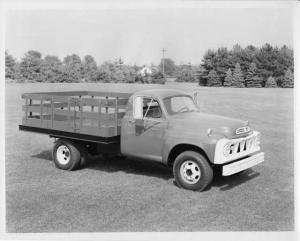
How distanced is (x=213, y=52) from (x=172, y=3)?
8.57ft

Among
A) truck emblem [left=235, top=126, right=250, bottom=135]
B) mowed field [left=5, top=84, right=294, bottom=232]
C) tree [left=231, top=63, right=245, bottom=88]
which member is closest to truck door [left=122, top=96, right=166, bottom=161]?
mowed field [left=5, top=84, right=294, bottom=232]

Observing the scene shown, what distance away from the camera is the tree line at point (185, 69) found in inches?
367

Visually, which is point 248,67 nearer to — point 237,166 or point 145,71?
point 145,71

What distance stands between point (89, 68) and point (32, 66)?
191cm

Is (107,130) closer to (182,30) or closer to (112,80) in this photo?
(182,30)


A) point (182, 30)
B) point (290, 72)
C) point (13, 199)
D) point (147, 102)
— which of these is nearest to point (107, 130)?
point (147, 102)

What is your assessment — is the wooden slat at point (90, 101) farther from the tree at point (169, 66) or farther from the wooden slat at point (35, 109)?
the tree at point (169, 66)

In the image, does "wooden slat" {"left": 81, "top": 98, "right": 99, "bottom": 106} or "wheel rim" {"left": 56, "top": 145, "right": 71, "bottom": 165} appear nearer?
"wooden slat" {"left": 81, "top": 98, "right": 99, "bottom": 106}

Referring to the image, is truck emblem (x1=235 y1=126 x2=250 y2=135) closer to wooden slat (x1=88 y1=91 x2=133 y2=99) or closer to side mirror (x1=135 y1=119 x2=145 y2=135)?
side mirror (x1=135 y1=119 x2=145 y2=135)

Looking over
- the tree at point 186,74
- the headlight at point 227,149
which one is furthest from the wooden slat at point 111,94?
the headlight at point 227,149

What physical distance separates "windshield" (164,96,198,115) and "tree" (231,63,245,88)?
250 centimetres

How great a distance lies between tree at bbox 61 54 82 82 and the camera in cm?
1007

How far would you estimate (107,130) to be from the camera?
25.6 ft

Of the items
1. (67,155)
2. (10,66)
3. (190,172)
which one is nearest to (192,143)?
(190,172)
